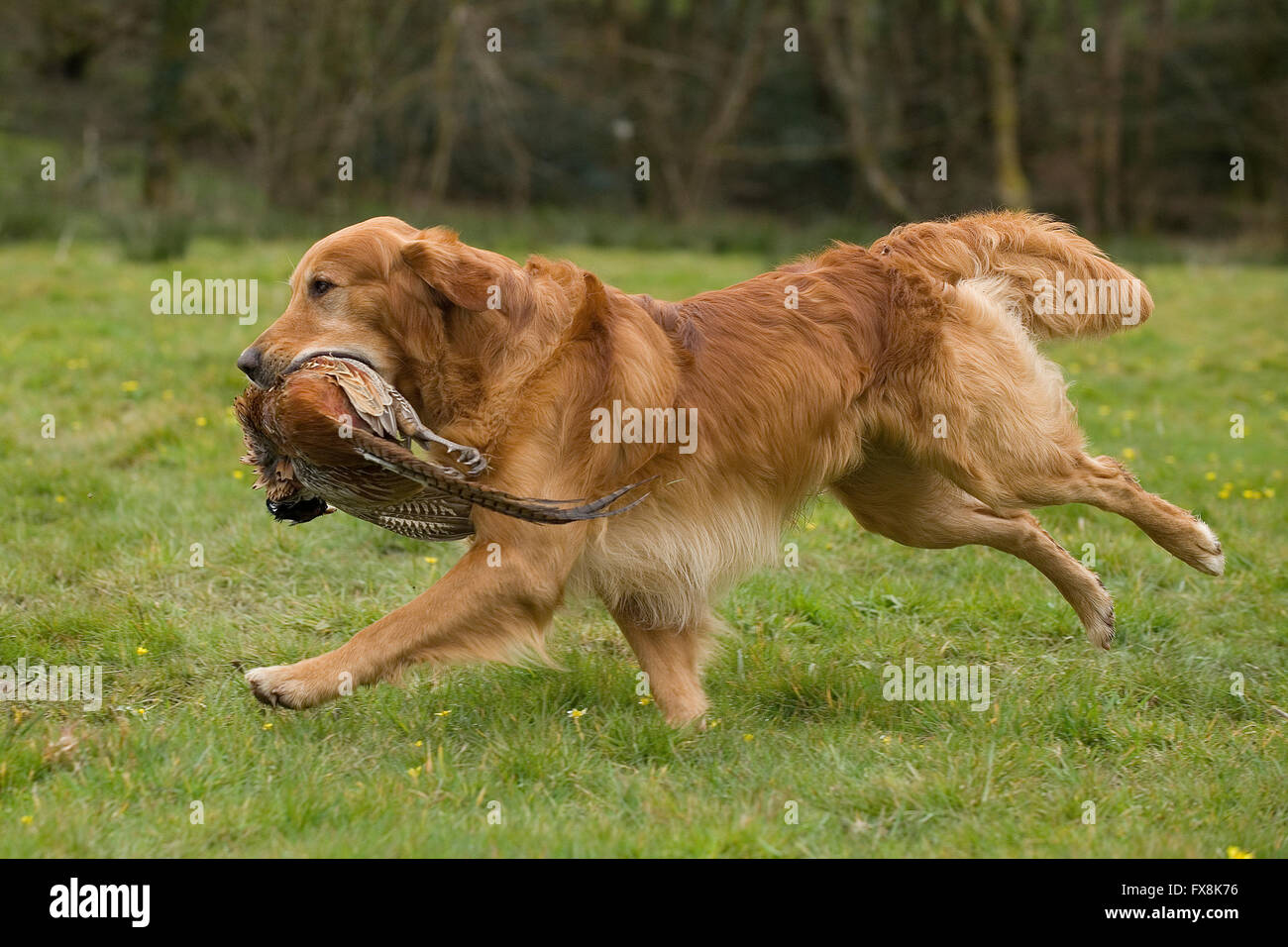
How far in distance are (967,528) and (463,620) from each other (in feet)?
7.52

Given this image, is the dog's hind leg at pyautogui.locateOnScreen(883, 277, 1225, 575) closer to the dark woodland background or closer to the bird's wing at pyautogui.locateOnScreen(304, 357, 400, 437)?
the bird's wing at pyautogui.locateOnScreen(304, 357, 400, 437)

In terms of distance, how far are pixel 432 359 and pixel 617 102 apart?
2025 cm

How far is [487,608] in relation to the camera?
417cm

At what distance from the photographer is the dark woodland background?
735 inches

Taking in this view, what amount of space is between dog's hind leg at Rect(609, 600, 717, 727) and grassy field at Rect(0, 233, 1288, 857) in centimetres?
14

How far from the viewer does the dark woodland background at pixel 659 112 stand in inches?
735

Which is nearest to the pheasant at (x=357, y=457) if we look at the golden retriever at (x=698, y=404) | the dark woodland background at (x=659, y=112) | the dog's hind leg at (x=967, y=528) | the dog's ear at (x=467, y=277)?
the golden retriever at (x=698, y=404)

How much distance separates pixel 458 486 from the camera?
12.8ft

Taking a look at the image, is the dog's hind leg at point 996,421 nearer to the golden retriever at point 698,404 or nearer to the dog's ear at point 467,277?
the golden retriever at point 698,404

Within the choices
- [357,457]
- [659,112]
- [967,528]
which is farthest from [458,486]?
[659,112]

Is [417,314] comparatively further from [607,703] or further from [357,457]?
[607,703]
